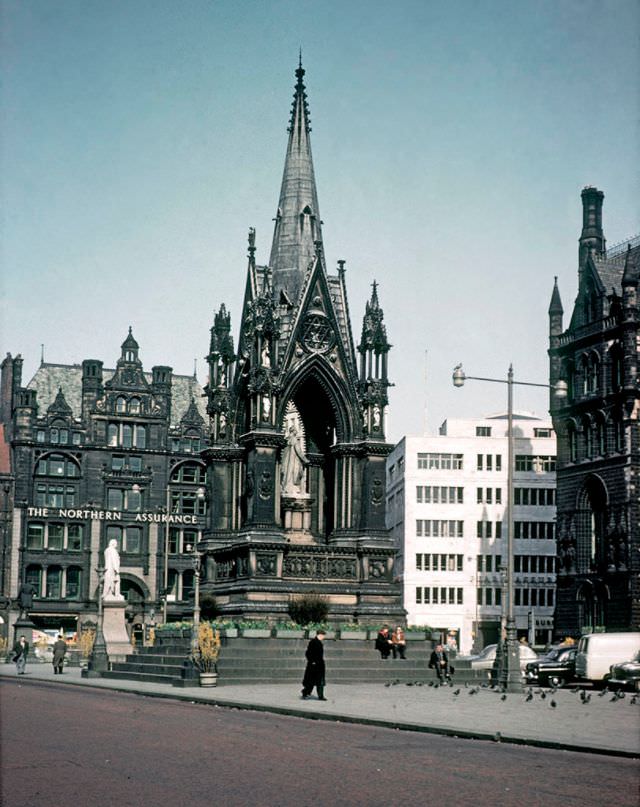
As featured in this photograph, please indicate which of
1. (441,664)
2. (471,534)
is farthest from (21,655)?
(471,534)

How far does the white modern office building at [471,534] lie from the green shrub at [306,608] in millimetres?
65847

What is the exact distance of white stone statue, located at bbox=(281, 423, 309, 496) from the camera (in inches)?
1783

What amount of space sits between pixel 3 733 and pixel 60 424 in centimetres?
8809

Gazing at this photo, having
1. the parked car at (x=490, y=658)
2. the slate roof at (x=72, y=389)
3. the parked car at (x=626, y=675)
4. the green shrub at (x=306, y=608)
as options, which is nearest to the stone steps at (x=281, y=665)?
the green shrub at (x=306, y=608)

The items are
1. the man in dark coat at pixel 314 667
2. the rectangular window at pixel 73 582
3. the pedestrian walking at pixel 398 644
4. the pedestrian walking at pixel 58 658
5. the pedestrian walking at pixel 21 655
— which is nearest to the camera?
the man in dark coat at pixel 314 667

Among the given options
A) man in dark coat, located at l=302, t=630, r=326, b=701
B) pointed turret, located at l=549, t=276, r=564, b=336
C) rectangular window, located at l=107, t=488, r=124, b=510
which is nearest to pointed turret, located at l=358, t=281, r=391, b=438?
man in dark coat, located at l=302, t=630, r=326, b=701

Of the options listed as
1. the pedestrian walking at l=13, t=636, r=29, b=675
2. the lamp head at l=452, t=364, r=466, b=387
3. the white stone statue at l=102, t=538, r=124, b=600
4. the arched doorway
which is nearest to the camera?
the lamp head at l=452, t=364, r=466, b=387

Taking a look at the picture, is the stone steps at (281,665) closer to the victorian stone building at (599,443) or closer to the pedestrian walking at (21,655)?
the pedestrian walking at (21,655)

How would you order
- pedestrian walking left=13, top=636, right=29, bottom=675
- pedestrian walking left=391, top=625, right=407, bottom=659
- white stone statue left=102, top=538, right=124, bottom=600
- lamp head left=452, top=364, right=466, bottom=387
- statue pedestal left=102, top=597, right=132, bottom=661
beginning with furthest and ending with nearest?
1. white stone statue left=102, top=538, right=124, bottom=600
2. statue pedestal left=102, top=597, right=132, bottom=661
3. pedestrian walking left=13, top=636, right=29, bottom=675
4. pedestrian walking left=391, top=625, right=407, bottom=659
5. lamp head left=452, top=364, right=466, bottom=387

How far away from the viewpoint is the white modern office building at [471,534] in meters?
109

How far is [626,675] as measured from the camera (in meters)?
40.7

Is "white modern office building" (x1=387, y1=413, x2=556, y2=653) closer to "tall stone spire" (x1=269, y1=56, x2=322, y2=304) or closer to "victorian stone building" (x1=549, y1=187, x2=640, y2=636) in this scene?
"victorian stone building" (x1=549, y1=187, x2=640, y2=636)

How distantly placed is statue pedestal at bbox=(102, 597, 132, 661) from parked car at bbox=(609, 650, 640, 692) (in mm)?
21754

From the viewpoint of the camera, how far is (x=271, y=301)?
4369cm
